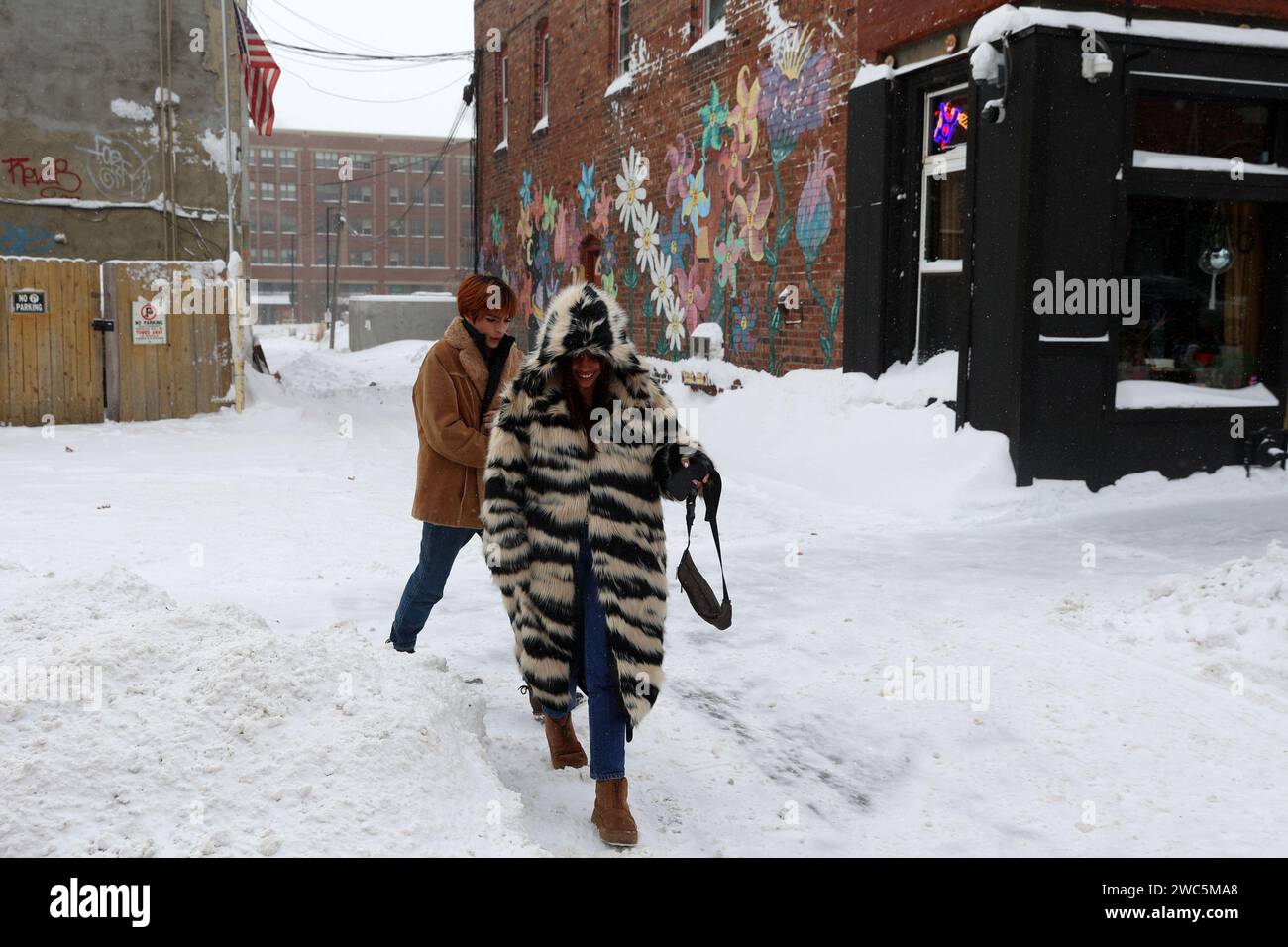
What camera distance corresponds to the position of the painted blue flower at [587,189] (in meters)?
17.7

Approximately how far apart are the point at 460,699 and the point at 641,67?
1327cm

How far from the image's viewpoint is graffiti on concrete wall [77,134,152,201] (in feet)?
47.6

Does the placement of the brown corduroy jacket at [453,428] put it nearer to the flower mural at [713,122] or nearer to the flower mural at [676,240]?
the flower mural at [713,122]

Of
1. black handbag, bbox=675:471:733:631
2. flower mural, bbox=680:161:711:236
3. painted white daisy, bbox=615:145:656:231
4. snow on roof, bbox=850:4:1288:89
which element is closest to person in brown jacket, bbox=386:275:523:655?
black handbag, bbox=675:471:733:631

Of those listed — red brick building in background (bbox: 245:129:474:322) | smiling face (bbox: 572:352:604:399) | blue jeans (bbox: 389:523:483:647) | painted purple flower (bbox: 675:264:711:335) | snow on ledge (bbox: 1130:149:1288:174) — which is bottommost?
blue jeans (bbox: 389:523:483:647)

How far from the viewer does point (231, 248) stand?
15375 millimetres

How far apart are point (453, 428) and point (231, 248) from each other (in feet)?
40.1

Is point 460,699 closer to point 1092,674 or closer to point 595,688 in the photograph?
point 595,688

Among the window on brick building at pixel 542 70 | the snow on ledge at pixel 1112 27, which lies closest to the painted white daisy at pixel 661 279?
the snow on ledge at pixel 1112 27

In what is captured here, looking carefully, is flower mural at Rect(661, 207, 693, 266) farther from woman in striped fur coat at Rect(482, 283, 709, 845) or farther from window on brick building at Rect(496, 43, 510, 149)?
woman in striped fur coat at Rect(482, 283, 709, 845)

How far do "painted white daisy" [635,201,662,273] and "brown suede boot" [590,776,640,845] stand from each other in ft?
40.0

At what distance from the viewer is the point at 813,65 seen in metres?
11.3

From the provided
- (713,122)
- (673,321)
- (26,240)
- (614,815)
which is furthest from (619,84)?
(614,815)

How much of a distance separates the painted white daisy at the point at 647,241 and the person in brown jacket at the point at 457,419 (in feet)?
35.4
